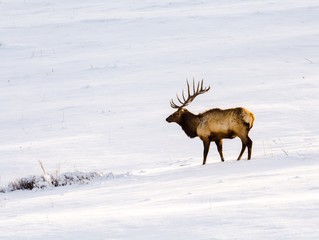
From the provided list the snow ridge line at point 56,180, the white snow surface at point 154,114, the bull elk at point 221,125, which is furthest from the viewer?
the bull elk at point 221,125

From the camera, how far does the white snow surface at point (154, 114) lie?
687 cm

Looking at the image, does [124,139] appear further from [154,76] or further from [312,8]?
[312,8]

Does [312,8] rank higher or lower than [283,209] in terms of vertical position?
higher

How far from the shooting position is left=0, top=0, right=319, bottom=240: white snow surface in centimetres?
687

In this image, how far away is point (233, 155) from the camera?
530 inches

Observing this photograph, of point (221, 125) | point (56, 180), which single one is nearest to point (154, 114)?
point (221, 125)

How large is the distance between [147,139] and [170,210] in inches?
327

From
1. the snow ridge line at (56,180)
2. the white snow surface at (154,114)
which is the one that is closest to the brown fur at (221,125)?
the white snow surface at (154,114)

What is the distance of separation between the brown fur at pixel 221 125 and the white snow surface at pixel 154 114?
45 centimetres

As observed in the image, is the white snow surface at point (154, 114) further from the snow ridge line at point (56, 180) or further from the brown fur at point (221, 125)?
the brown fur at point (221, 125)

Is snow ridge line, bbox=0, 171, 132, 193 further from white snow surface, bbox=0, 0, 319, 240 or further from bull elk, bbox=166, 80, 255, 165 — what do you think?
bull elk, bbox=166, 80, 255, 165

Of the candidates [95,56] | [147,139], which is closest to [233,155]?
[147,139]

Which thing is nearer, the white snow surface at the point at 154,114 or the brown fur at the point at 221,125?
the white snow surface at the point at 154,114

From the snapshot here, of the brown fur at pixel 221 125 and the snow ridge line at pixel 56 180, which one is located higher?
the brown fur at pixel 221 125
